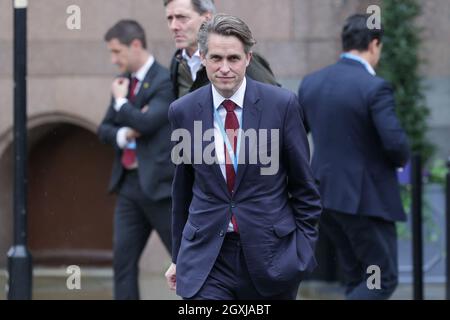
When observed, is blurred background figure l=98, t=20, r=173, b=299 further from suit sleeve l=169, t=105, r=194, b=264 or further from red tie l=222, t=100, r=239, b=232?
red tie l=222, t=100, r=239, b=232

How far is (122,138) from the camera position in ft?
26.1

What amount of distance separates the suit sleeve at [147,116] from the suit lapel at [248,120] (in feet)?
8.19

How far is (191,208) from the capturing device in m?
5.34

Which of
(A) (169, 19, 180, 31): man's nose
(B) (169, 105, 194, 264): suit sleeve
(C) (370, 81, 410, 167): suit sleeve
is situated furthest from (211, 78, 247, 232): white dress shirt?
(C) (370, 81, 410, 167): suit sleeve

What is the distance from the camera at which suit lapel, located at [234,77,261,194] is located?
517cm

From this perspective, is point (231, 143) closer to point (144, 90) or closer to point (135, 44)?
point (144, 90)

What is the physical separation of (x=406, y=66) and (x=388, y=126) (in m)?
3.13

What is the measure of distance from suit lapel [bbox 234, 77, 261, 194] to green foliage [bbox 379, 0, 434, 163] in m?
5.31

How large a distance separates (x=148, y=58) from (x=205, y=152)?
302cm

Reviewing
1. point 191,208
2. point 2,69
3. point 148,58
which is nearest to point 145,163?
point 148,58

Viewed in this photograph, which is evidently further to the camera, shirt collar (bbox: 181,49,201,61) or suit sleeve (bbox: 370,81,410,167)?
suit sleeve (bbox: 370,81,410,167)

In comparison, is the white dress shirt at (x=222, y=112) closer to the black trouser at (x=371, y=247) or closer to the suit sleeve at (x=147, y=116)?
the suit sleeve at (x=147, y=116)
